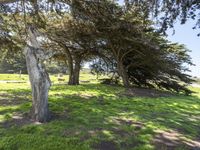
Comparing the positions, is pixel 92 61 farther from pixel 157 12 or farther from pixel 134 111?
pixel 157 12

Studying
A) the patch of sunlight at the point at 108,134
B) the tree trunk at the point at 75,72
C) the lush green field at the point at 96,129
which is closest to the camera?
the lush green field at the point at 96,129

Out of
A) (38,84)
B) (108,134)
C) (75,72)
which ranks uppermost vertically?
(75,72)

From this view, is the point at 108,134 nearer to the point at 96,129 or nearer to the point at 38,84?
the point at 96,129

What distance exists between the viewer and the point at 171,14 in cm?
762

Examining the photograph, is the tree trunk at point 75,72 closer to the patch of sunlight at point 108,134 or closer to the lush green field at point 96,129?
the lush green field at point 96,129

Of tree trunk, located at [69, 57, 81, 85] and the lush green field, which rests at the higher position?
tree trunk, located at [69, 57, 81, 85]

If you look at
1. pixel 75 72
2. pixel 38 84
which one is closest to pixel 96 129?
pixel 38 84

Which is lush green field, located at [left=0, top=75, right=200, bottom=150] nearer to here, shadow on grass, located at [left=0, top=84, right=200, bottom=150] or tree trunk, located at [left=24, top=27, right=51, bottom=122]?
shadow on grass, located at [left=0, top=84, right=200, bottom=150]

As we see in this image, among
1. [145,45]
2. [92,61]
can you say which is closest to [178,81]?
[145,45]

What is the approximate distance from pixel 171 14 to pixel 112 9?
6295 millimetres

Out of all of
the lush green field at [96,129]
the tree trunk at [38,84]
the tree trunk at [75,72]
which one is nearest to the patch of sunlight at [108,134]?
the lush green field at [96,129]

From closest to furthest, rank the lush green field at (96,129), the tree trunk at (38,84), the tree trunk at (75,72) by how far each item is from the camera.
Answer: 1. the lush green field at (96,129)
2. the tree trunk at (38,84)
3. the tree trunk at (75,72)

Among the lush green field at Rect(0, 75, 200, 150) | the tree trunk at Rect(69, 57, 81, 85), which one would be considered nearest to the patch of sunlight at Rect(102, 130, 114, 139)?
the lush green field at Rect(0, 75, 200, 150)

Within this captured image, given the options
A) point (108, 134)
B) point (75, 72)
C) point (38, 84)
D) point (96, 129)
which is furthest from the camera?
point (75, 72)
